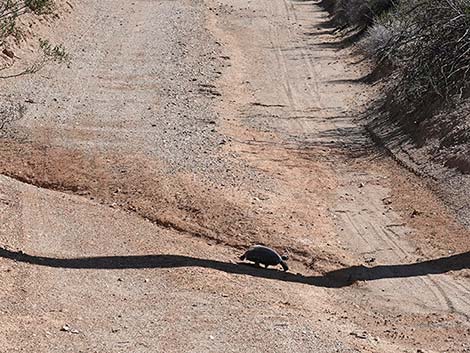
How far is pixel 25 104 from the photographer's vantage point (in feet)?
60.8

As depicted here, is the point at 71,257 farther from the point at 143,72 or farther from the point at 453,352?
the point at 143,72

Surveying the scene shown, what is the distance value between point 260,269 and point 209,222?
1.67 meters

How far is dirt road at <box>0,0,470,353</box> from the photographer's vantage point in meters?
9.21

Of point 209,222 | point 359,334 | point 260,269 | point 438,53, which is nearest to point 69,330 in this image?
point 359,334

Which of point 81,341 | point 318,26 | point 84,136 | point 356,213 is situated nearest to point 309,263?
point 356,213

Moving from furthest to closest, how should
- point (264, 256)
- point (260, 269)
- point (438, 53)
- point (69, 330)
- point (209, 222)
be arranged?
point (438, 53), point (209, 222), point (260, 269), point (264, 256), point (69, 330)

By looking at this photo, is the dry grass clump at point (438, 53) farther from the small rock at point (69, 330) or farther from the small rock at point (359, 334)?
the small rock at point (69, 330)

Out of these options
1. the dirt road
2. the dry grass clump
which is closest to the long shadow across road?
the dirt road

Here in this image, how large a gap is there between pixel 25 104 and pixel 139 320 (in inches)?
402

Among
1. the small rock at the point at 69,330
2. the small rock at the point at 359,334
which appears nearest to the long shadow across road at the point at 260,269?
the small rock at the point at 359,334

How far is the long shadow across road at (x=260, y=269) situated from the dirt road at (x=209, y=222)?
3cm

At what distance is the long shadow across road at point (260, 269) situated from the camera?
10.8 meters

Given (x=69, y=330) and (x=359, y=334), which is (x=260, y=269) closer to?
(x=359, y=334)

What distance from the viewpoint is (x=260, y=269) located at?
11539 millimetres
